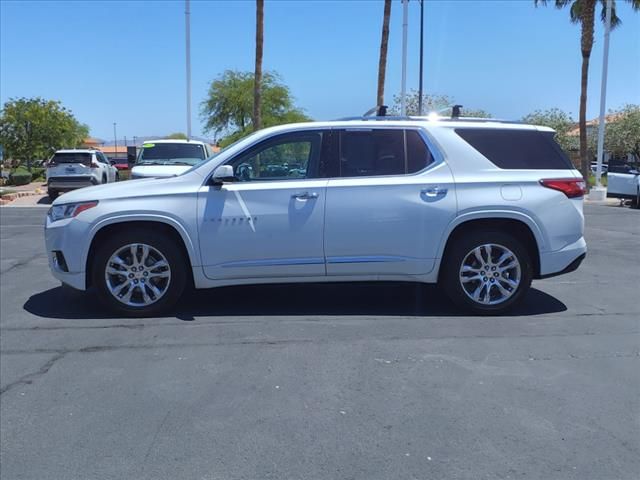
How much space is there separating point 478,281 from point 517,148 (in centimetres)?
138

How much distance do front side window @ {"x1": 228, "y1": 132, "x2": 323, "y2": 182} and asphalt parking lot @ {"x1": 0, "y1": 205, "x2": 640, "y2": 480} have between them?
52.9 inches

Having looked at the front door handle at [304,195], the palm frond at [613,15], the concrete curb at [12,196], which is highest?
the palm frond at [613,15]

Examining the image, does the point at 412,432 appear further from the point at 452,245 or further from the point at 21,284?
the point at 21,284

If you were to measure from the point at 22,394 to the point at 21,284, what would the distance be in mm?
3661

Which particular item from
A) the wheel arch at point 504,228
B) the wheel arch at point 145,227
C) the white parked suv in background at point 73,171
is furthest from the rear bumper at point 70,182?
the wheel arch at point 504,228

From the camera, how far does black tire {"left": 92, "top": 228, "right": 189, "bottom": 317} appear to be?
5723 mm

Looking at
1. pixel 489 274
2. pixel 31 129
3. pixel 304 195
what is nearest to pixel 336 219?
pixel 304 195

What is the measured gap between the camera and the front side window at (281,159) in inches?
230

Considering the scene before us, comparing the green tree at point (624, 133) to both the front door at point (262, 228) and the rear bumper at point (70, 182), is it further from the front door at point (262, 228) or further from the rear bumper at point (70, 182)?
the front door at point (262, 228)

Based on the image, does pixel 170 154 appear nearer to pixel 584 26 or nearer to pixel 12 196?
pixel 12 196

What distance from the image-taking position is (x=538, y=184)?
587cm

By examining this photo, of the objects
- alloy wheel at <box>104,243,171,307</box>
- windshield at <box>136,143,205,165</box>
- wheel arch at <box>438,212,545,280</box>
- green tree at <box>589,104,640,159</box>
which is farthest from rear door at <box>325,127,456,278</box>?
green tree at <box>589,104,640,159</box>

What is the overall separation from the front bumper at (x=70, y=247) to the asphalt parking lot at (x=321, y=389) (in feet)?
1.39

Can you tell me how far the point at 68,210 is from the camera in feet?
19.0
